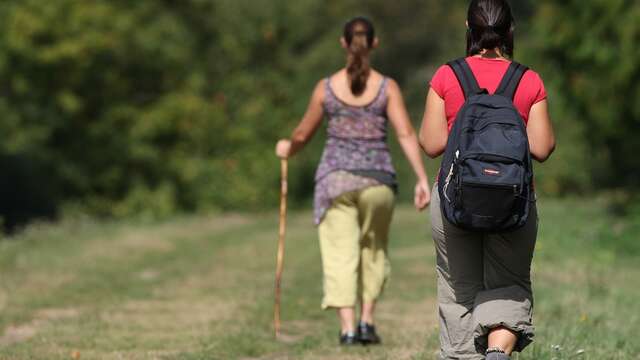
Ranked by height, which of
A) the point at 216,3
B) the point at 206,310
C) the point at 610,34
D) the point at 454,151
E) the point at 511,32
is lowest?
the point at 206,310

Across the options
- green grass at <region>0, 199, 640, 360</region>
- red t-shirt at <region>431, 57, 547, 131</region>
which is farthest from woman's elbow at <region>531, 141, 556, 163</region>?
green grass at <region>0, 199, 640, 360</region>

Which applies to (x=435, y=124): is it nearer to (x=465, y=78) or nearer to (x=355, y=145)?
(x=465, y=78)

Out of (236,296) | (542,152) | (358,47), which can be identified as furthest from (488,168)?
(236,296)

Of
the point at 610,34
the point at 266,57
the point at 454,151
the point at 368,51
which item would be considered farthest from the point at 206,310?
the point at 266,57

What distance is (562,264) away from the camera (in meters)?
13.0

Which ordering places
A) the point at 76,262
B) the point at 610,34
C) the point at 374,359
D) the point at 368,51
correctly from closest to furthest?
1. the point at 374,359
2. the point at 368,51
3. the point at 76,262
4. the point at 610,34

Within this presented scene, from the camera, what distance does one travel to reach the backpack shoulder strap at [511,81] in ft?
16.2

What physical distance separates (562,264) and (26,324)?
20.5 feet

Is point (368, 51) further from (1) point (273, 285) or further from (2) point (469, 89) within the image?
(1) point (273, 285)

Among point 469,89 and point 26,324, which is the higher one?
point 469,89

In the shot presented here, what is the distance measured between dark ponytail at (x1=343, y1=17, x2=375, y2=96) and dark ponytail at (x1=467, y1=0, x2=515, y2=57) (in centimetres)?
250

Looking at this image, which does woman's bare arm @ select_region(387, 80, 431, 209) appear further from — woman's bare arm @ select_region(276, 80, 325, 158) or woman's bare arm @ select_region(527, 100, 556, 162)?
woman's bare arm @ select_region(527, 100, 556, 162)

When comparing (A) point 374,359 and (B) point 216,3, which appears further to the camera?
(B) point 216,3

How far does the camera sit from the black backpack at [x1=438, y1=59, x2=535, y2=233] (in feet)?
Result: 15.2
